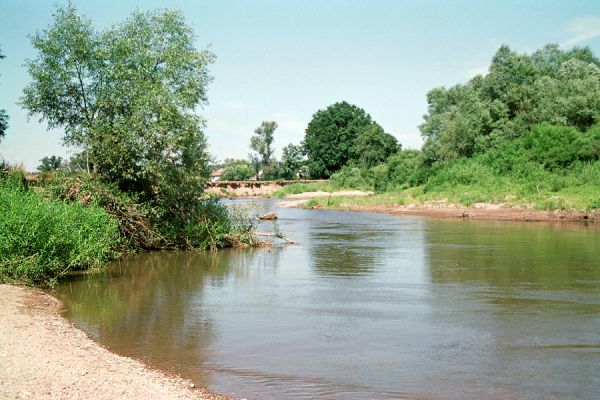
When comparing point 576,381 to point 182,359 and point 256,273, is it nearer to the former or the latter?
point 182,359

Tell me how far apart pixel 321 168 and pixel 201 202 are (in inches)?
3013

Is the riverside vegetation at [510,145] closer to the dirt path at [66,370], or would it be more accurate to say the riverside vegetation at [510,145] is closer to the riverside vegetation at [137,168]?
the riverside vegetation at [137,168]

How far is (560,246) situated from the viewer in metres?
23.3

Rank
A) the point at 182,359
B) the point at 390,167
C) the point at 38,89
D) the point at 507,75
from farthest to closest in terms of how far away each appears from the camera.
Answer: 1. the point at 390,167
2. the point at 507,75
3. the point at 38,89
4. the point at 182,359

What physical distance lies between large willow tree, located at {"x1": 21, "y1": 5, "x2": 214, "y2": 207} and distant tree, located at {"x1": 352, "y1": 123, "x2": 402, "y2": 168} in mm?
60923

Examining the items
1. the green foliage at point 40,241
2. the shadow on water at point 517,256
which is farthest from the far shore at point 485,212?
the green foliage at point 40,241

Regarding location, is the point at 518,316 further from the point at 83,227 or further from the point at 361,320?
the point at 83,227

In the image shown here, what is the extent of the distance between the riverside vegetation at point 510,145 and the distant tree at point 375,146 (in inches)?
275

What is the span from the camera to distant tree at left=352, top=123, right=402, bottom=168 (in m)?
82.7

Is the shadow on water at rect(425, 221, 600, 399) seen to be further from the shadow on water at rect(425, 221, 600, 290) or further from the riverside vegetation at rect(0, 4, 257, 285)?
the riverside vegetation at rect(0, 4, 257, 285)

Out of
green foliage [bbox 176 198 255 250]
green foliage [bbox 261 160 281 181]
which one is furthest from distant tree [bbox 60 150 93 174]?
green foliage [bbox 261 160 281 181]

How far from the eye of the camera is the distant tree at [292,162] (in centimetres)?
10694

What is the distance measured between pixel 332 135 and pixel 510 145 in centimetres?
5323

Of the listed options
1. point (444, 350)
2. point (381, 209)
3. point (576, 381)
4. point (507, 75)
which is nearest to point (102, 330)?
point (444, 350)
